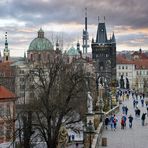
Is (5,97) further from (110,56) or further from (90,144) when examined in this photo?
(110,56)

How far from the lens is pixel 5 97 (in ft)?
141

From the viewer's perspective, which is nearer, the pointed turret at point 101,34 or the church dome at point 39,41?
the church dome at point 39,41

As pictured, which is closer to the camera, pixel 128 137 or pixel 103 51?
pixel 128 137

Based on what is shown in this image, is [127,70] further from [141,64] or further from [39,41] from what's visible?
[39,41]

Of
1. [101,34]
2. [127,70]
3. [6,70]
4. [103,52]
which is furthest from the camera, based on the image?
[127,70]

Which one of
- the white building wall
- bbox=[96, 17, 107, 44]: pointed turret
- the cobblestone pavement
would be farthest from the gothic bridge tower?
the cobblestone pavement

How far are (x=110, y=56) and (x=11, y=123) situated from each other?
87462mm

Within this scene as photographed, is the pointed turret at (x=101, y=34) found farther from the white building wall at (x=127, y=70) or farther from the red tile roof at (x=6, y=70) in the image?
the red tile roof at (x=6, y=70)

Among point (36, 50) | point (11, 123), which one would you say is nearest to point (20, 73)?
point (36, 50)

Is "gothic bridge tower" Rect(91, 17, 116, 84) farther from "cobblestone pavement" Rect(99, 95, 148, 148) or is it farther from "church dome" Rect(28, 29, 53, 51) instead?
"cobblestone pavement" Rect(99, 95, 148, 148)

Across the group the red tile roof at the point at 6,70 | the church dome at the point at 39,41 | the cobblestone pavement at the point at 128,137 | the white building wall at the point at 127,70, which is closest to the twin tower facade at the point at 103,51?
the white building wall at the point at 127,70

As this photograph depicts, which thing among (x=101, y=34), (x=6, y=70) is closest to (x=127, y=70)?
(x=101, y=34)

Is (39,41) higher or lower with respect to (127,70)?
higher

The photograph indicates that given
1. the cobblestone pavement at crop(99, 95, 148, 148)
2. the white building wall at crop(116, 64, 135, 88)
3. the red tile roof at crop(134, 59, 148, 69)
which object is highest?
the red tile roof at crop(134, 59, 148, 69)
